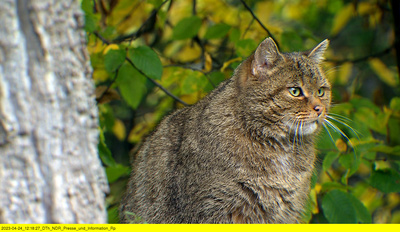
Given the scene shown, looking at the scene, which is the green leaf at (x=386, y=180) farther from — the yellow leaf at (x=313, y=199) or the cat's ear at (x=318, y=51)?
the cat's ear at (x=318, y=51)

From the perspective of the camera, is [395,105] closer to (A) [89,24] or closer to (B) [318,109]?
(B) [318,109]

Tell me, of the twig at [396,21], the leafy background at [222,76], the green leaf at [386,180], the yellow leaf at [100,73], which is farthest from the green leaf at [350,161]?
the yellow leaf at [100,73]

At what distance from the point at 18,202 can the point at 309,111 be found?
1.98 m

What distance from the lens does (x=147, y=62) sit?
A: 3441 mm

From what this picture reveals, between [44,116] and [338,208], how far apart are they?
2.51m

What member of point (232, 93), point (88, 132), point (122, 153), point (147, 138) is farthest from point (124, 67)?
point (122, 153)

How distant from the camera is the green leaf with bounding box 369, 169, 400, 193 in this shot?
347 centimetres

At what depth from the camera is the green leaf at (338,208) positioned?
328 centimetres

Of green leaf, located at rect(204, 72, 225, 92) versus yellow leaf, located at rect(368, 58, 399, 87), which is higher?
yellow leaf, located at rect(368, 58, 399, 87)

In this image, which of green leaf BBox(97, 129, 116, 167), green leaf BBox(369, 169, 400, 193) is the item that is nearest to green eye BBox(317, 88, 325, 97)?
green leaf BBox(369, 169, 400, 193)

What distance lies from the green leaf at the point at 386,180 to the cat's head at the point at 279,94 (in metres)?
0.84

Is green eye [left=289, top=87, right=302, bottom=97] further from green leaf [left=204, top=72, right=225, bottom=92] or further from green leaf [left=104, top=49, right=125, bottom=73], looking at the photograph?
green leaf [left=104, top=49, right=125, bottom=73]

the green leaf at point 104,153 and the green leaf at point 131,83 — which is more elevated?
the green leaf at point 131,83

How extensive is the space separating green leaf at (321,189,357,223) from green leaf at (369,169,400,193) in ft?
1.06
